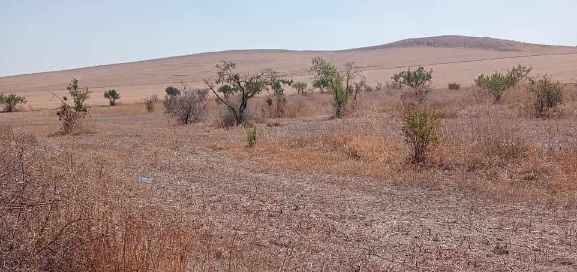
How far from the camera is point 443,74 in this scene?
288ft

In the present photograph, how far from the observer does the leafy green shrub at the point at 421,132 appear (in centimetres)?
1241

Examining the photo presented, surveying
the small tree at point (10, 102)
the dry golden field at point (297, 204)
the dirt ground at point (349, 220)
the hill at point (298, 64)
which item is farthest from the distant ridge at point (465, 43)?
the dirt ground at point (349, 220)

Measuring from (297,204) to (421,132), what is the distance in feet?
16.0

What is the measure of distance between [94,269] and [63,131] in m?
19.9

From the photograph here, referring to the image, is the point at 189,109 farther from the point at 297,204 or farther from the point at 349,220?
the point at 349,220

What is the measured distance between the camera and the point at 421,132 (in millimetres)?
12562

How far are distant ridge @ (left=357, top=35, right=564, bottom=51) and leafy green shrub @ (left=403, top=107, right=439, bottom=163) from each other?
14004 centimetres

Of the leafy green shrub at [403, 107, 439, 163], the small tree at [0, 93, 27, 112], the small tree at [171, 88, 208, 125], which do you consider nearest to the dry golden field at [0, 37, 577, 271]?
the leafy green shrub at [403, 107, 439, 163]

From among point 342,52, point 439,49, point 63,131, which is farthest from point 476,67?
point 63,131

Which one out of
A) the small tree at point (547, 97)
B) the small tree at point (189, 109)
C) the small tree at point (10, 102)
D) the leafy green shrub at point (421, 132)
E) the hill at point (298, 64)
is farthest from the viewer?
the hill at point (298, 64)

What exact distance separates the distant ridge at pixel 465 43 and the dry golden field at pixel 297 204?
139291 millimetres

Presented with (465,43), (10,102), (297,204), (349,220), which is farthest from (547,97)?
(465,43)

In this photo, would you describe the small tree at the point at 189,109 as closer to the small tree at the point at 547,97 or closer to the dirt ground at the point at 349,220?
the dirt ground at the point at 349,220

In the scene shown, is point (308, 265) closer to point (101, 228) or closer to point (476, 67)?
point (101, 228)
